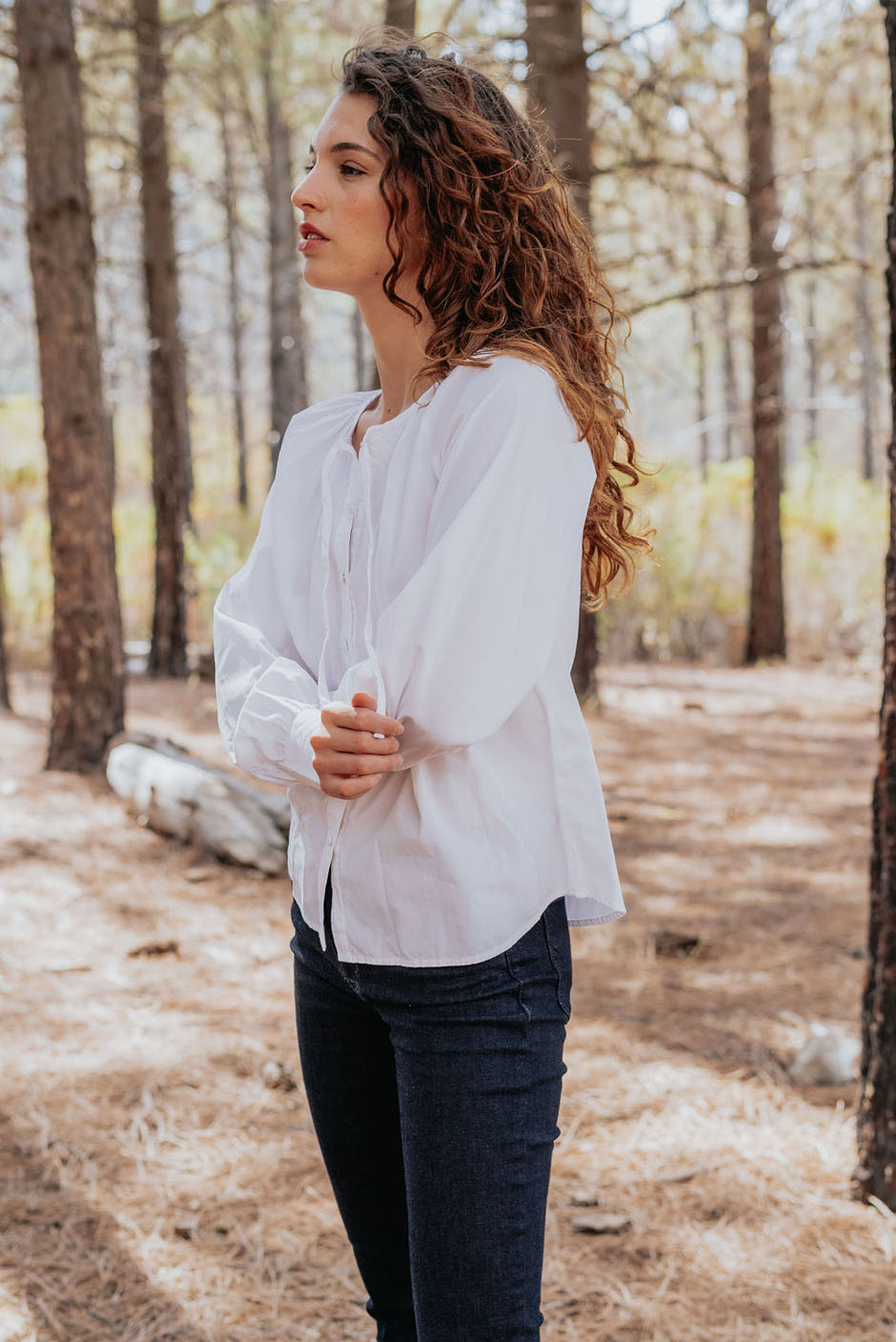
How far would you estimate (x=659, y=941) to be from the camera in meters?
4.00

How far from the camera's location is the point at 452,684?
3.99ft

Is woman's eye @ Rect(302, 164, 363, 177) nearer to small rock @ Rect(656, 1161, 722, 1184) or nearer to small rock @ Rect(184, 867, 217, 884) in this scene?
small rock @ Rect(656, 1161, 722, 1184)

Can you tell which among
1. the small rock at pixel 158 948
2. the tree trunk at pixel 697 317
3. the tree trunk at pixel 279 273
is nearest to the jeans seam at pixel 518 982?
the small rock at pixel 158 948

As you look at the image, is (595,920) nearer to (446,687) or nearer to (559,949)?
(559,949)

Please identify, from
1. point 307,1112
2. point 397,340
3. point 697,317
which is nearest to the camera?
point 397,340

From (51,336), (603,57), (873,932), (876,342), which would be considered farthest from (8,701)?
(876,342)

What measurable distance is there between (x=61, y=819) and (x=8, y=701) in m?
3.16

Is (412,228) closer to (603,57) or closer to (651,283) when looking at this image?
(651,283)

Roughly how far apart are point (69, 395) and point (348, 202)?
189 inches

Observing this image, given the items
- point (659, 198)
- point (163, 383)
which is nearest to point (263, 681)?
point (163, 383)

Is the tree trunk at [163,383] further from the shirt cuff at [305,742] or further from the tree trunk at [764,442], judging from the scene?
the shirt cuff at [305,742]

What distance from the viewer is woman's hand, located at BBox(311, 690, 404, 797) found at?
1.22 meters

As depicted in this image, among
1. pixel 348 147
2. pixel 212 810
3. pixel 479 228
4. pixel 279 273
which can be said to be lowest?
pixel 212 810

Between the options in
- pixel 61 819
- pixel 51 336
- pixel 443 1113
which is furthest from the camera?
pixel 51 336
